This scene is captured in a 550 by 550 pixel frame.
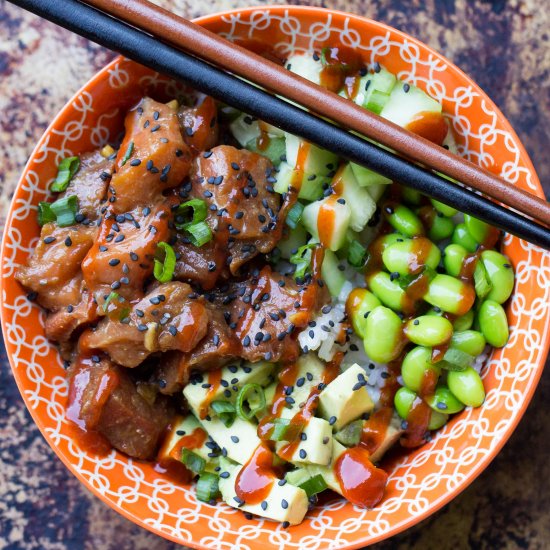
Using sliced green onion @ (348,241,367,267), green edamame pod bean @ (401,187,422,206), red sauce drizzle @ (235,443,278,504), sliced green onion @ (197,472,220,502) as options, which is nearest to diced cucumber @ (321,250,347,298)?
sliced green onion @ (348,241,367,267)

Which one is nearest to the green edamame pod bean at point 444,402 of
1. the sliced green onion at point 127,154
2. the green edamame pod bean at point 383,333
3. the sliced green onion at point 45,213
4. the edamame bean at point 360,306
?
the green edamame pod bean at point 383,333

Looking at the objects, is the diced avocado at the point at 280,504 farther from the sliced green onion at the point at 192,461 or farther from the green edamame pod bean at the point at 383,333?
the green edamame pod bean at the point at 383,333

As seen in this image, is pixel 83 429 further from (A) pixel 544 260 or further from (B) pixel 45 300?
(A) pixel 544 260

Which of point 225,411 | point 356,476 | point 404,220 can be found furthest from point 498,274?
point 225,411

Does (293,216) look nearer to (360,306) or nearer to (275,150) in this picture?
(275,150)

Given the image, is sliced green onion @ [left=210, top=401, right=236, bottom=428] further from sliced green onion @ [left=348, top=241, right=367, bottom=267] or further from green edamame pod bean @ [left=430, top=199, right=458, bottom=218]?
green edamame pod bean @ [left=430, top=199, right=458, bottom=218]

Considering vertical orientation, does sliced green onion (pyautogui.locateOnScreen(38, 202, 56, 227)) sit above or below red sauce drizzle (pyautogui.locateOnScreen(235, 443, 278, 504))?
above

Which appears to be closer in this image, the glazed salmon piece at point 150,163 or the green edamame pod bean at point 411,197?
the glazed salmon piece at point 150,163
